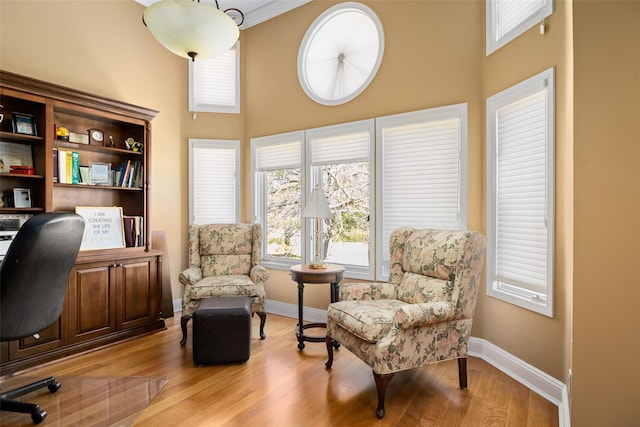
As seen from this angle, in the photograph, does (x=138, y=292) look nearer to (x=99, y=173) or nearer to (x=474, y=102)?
(x=99, y=173)

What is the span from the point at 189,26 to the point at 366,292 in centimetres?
219

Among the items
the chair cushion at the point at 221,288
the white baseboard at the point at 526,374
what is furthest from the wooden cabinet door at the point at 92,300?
the white baseboard at the point at 526,374

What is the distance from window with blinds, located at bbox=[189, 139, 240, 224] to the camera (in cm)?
429

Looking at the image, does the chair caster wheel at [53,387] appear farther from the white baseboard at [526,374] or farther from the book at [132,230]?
the white baseboard at [526,374]

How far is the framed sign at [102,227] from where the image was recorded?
3.17 meters

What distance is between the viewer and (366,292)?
2.77 metres

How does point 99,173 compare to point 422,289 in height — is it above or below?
above

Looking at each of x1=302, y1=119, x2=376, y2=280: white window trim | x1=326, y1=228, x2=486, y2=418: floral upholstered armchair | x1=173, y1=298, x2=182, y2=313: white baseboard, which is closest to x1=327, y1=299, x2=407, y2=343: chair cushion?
x1=326, y1=228, x2=486, y2=418: floral upholstered armchair

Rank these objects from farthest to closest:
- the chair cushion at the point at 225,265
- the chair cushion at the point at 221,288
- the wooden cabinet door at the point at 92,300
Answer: the chair cushion at the point at 225,265
the chair cushion at the point at 221,288
the wooden cabinet door at the point at 92,300

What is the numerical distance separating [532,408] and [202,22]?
9.97ft

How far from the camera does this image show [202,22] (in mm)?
1928

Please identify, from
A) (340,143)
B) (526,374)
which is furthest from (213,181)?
(526,374)

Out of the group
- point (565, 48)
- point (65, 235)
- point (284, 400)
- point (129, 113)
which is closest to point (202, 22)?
point (65, 235)

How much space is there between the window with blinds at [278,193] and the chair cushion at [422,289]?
161cm
